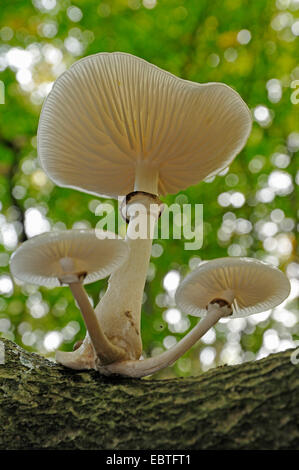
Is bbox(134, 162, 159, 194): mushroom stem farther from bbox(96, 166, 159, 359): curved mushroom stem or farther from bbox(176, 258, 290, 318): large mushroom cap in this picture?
bbox(176, 258, 290, 318): large mushroom cap

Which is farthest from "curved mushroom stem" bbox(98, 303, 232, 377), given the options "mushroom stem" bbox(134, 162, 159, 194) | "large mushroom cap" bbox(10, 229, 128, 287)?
"mushroom stem" bbox(134, 162, 159, 194)

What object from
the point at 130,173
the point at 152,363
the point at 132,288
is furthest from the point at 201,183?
the point at 152,363

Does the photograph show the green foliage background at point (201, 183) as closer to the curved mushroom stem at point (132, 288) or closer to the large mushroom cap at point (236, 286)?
the curved mushroom stem at point (132, 288)

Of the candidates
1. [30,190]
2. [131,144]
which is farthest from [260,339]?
[131,144]

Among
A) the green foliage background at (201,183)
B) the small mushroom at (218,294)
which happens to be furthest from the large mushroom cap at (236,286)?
the green foliage background at (201,183)

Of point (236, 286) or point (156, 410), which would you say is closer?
point (156, 410)

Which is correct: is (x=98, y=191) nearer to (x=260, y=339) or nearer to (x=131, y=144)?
(x=131, y=144)

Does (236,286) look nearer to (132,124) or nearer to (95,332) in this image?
(95,332)
